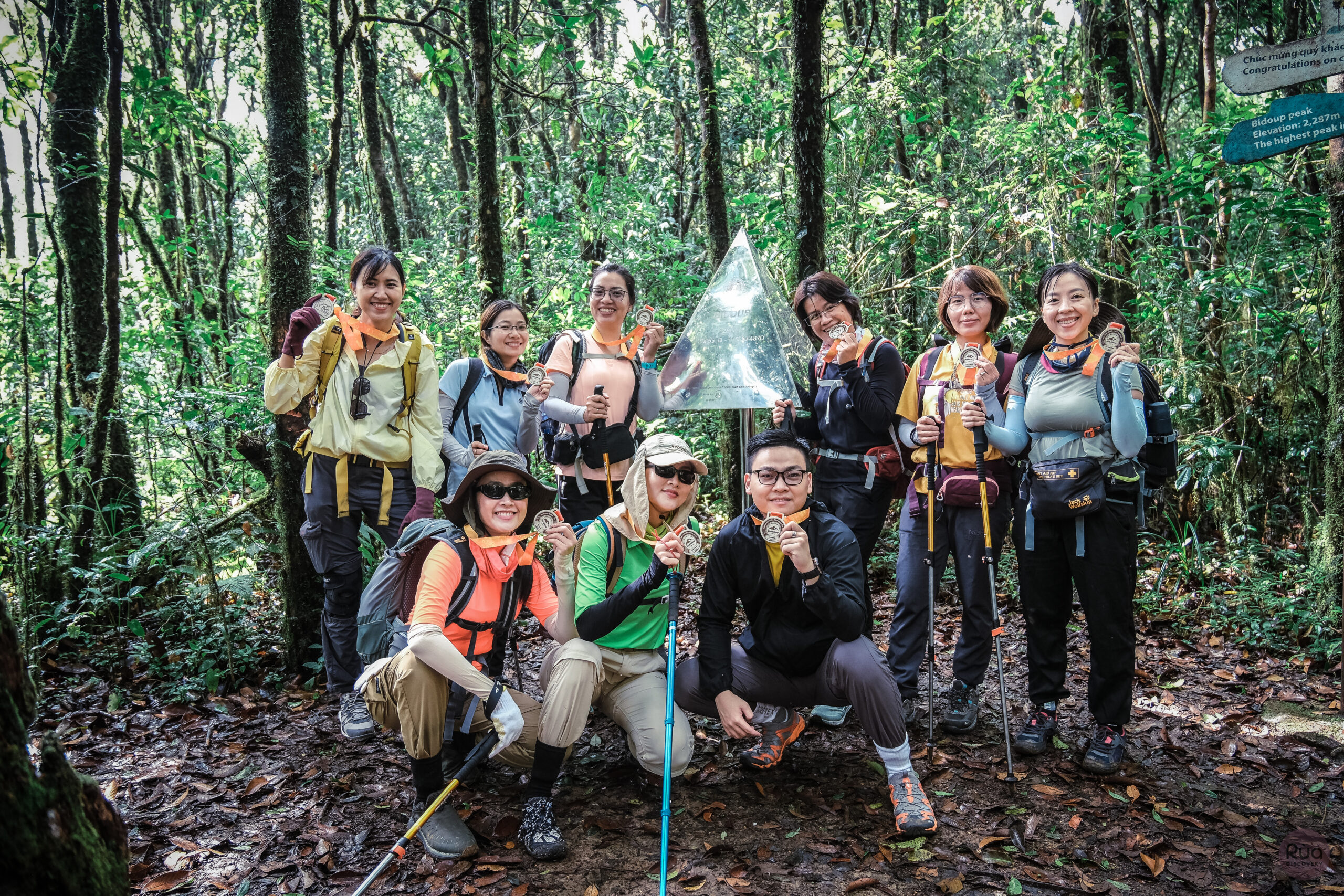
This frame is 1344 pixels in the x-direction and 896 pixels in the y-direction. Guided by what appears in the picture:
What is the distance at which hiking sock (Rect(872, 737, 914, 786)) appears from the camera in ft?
11.7

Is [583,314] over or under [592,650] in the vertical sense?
over

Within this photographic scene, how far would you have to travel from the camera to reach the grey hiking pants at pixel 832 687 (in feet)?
11.7

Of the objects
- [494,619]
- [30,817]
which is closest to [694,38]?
[494,619]

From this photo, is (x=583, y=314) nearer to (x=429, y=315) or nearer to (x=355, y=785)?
(x=429, y=315)

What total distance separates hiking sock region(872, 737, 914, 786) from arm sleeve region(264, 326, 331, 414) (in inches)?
139

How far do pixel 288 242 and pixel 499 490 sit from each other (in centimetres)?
292

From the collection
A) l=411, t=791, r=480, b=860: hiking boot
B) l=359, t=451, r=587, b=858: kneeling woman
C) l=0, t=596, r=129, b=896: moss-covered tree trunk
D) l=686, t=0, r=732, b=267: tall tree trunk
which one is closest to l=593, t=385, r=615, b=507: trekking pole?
l=359, t=451, r=587, b=858: kneeling woman

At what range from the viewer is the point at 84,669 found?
552 centimetres

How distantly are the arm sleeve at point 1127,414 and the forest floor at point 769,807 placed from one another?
165cm

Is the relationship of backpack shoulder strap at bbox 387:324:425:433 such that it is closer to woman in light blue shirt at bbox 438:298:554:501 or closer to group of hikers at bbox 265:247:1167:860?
group of hikers at bbox 265:247:1167:860

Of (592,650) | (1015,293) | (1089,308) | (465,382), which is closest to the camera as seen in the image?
(592,650)

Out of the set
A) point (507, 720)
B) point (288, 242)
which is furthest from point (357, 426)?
point (507, 720)

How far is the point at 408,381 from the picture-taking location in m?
4.59

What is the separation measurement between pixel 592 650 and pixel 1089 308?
2.96 metres
